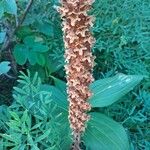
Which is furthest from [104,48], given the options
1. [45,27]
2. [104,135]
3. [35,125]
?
[35,125]

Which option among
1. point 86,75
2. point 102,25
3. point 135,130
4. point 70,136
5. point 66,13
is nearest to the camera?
point 66,13

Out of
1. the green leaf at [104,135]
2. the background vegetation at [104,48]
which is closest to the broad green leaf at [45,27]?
the background vegetation at [104,48]

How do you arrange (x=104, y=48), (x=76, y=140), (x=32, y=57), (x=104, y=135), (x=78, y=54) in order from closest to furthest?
(x=78, y=54) → (x=76, y=140) → (x=104, y=135) → (x=32, y=57) → (x=104, y=48)

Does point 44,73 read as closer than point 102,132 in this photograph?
No

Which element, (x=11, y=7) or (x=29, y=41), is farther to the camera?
(x=29, y=41)

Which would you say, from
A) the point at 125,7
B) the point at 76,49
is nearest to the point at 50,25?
the point at 125,7

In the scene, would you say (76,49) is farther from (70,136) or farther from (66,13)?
(70,136)

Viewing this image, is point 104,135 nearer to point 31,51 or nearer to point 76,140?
point 76,140
